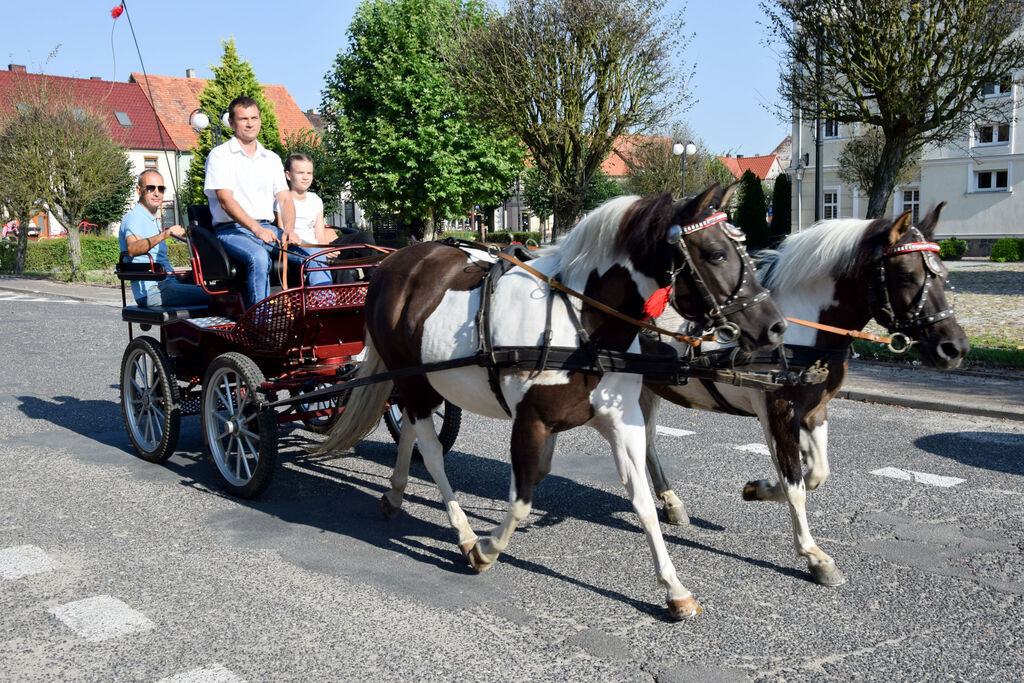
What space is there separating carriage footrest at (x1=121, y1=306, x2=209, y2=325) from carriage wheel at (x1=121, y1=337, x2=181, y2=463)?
0.51 feet

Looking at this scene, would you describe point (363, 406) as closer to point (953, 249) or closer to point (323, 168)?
point (953, 249)

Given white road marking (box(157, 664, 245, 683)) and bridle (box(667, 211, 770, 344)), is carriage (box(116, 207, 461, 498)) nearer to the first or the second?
white road marking (box(157, 664, 245, 683))

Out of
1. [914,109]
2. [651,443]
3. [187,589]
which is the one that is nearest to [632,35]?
[914,109]

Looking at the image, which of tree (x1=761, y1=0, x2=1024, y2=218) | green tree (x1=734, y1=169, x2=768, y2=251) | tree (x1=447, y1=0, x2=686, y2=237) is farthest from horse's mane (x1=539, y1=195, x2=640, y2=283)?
green tree (x1=734, y1=169, x2=768, y2=251)

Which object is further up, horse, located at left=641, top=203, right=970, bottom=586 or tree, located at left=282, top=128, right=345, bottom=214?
tree, located at left=282, top=128, right=345, bottom=214

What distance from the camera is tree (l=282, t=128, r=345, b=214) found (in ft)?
134

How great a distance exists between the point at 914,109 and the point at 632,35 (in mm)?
7657

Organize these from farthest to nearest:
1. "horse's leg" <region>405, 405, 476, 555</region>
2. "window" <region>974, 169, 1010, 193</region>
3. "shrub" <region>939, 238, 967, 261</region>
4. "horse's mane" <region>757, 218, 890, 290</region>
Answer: "window" <region>974, 169, 1010, 193</region> < "shrub" <region>939, 238, 967, 261</region> < "horse's leg" <region>405, 405, 476, 555</region> < "horse's mane" <region>757, 218, 890, 290</region>

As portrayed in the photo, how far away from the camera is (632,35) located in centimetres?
2164

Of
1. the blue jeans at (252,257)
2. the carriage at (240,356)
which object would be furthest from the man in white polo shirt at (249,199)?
the carriage at (240,356)

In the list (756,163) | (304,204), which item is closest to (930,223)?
(304,204)

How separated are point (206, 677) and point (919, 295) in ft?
11.5

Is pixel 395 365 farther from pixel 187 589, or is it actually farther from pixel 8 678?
pixel 8 678

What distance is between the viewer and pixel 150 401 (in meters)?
6.59
